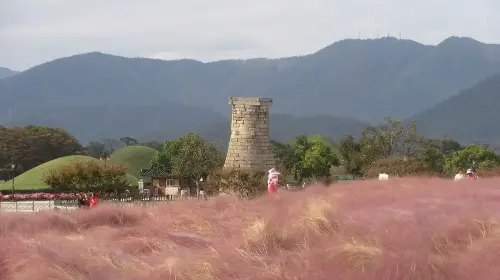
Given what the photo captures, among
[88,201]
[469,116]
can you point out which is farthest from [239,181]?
[469,116]

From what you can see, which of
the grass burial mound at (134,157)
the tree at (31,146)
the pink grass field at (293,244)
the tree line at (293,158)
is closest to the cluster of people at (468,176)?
the pink grass field at (293,244)

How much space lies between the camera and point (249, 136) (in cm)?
2669

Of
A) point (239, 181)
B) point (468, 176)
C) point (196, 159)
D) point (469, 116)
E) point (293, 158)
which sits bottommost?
point (293, 158)

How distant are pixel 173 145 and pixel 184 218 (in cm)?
4558

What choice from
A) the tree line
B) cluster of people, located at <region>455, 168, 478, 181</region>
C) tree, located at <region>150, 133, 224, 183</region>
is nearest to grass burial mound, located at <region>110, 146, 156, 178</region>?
the tree line

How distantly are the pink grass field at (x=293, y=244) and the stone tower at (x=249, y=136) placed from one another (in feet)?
67.1

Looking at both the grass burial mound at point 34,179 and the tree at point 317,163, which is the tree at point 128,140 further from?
the tree at point 317,163

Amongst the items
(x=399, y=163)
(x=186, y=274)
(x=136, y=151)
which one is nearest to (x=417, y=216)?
(x=186, y=274)

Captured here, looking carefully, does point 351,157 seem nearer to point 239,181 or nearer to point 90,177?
point 90,177

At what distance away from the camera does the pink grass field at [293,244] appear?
3186 mm

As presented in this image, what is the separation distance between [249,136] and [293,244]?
22431mm

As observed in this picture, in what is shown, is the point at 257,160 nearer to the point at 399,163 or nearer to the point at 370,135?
the point at 399,163

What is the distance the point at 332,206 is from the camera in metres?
5.31

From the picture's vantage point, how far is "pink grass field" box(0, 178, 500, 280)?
3186mm
